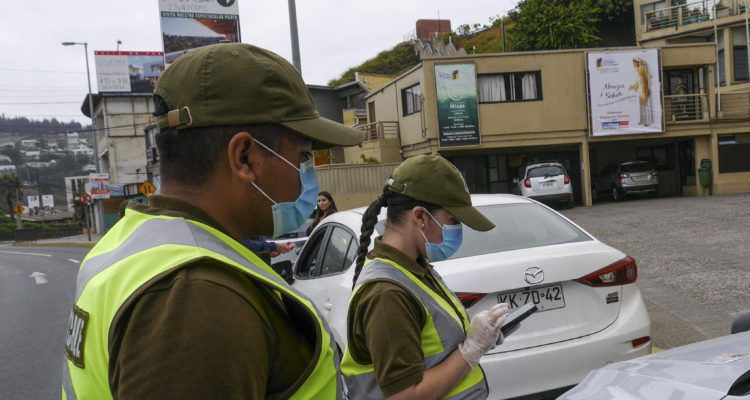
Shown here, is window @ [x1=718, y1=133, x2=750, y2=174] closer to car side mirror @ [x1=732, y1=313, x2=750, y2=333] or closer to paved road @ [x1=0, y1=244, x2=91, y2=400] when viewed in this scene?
paved road @ [x1=0, y1=244, x2=91, y2=400]

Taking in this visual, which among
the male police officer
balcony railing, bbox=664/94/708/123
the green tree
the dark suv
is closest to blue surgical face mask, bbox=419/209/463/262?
the male police officer

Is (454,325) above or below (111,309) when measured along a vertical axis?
below

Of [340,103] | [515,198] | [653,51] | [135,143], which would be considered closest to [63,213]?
[135,143]

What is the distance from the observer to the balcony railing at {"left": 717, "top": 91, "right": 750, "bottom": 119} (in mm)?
24823

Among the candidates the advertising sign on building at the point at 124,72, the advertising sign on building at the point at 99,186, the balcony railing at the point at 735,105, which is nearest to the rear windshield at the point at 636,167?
the balcony railing at the point at 735,105

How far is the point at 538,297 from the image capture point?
3.55 metres

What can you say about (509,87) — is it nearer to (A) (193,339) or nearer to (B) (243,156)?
(B) (243,156)

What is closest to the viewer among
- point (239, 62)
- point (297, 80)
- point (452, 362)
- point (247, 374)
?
point (247, 374)

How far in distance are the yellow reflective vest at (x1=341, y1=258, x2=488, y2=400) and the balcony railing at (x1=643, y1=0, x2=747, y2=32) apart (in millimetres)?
38056

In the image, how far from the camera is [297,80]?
1303mm

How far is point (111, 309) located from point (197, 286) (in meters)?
0.16

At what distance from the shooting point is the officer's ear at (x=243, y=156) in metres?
1.24

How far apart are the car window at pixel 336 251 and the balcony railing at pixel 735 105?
2523 centimetres

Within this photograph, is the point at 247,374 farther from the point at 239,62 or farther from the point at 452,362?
the point at 452,362
